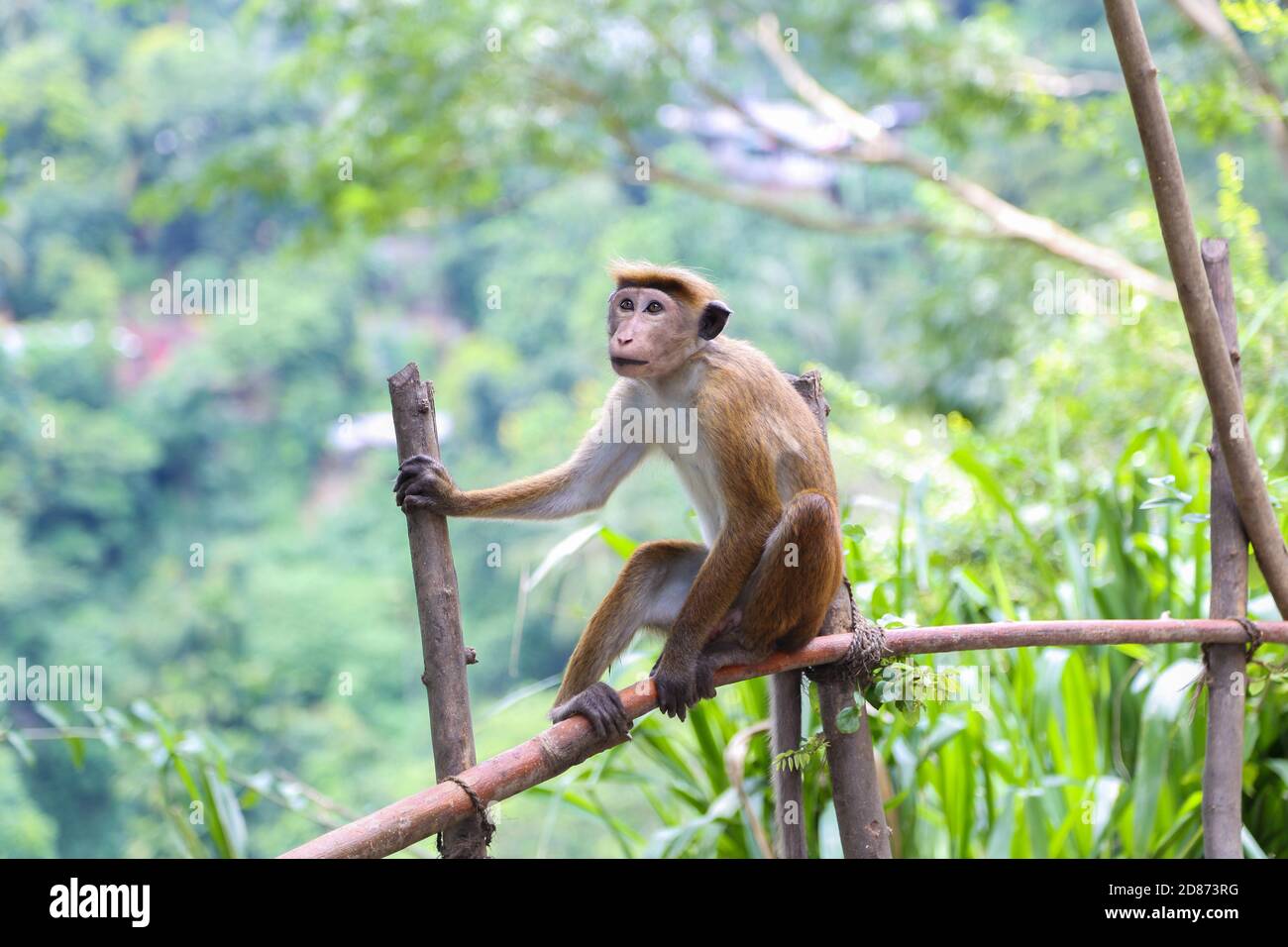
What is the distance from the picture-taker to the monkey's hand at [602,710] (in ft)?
5.83

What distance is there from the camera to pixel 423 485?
1.84 meters

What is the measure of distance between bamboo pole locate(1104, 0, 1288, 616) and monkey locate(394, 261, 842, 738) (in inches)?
27.4

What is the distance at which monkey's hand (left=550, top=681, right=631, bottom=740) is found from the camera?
1778 mm

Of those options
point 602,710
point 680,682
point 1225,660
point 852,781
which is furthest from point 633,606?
point 1225,660

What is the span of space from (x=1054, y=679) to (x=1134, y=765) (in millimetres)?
380

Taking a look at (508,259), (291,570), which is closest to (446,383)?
(508,259)

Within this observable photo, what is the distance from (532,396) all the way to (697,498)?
14.1 meters

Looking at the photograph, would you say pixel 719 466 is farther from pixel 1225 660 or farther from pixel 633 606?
pixel 1225 660

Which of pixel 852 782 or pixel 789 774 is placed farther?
pixel 789 774

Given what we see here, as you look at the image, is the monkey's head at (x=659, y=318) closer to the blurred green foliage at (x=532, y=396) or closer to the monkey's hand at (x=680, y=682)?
the blurred green foliage at (x=532, y=396)

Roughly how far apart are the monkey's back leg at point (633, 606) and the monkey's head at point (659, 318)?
1.18ft

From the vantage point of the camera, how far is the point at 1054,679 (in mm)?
2607

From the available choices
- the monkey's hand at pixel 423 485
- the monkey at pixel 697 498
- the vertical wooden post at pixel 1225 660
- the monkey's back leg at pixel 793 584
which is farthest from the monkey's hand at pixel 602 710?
the vertical wooden post at pixel 1225 660
